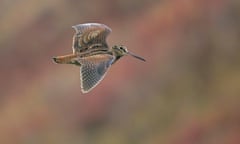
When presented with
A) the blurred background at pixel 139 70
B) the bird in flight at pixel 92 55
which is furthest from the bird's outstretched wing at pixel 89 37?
the blurred background at pixel 139 70

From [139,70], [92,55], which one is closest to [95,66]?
[92,55]

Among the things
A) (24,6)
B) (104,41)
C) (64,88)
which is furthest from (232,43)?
(104,41)

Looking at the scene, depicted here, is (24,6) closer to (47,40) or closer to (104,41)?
(47,40)

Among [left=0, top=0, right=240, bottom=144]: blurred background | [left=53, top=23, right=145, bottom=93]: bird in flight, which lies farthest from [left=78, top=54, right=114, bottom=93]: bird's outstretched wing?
[left=0, top=0, right=240, bottom=144]: blurred background

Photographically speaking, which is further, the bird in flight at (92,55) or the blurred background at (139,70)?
the blurred background at (139,70)

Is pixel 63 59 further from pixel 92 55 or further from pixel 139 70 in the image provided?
pixel 139 70

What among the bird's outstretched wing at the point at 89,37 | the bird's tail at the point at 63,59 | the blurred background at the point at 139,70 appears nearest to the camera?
the bird's tail at the point at 63,59

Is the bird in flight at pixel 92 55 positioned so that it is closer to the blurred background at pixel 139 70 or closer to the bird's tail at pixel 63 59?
the bird's tail at pixel 63 59
